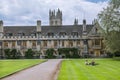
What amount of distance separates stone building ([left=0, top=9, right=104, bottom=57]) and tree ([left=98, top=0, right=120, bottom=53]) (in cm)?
2444

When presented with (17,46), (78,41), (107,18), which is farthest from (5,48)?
(107,18)

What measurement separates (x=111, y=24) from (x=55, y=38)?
30288 mm

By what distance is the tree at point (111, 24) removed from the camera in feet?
193

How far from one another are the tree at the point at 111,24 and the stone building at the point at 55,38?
80.2 feet

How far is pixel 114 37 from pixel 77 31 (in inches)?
1233

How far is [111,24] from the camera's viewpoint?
60.4m

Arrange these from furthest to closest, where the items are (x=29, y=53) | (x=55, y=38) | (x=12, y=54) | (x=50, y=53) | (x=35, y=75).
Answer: (x=55, y=38), (x=29, y=53), (x=12, y=54), (x=50, y=53), (x=35, y=75)

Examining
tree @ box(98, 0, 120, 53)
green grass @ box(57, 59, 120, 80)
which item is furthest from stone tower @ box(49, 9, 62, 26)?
green grass @ box(57, 59, 120, 80)

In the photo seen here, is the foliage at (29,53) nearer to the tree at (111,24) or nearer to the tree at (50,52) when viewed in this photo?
the tree at (50,52)

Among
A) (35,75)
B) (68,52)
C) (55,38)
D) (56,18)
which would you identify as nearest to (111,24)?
(68,52)

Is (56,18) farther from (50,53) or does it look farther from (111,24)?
(111,24)

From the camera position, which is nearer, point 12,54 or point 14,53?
point 12,54

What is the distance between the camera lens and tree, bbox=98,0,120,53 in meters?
58.9

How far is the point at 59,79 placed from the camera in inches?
883
